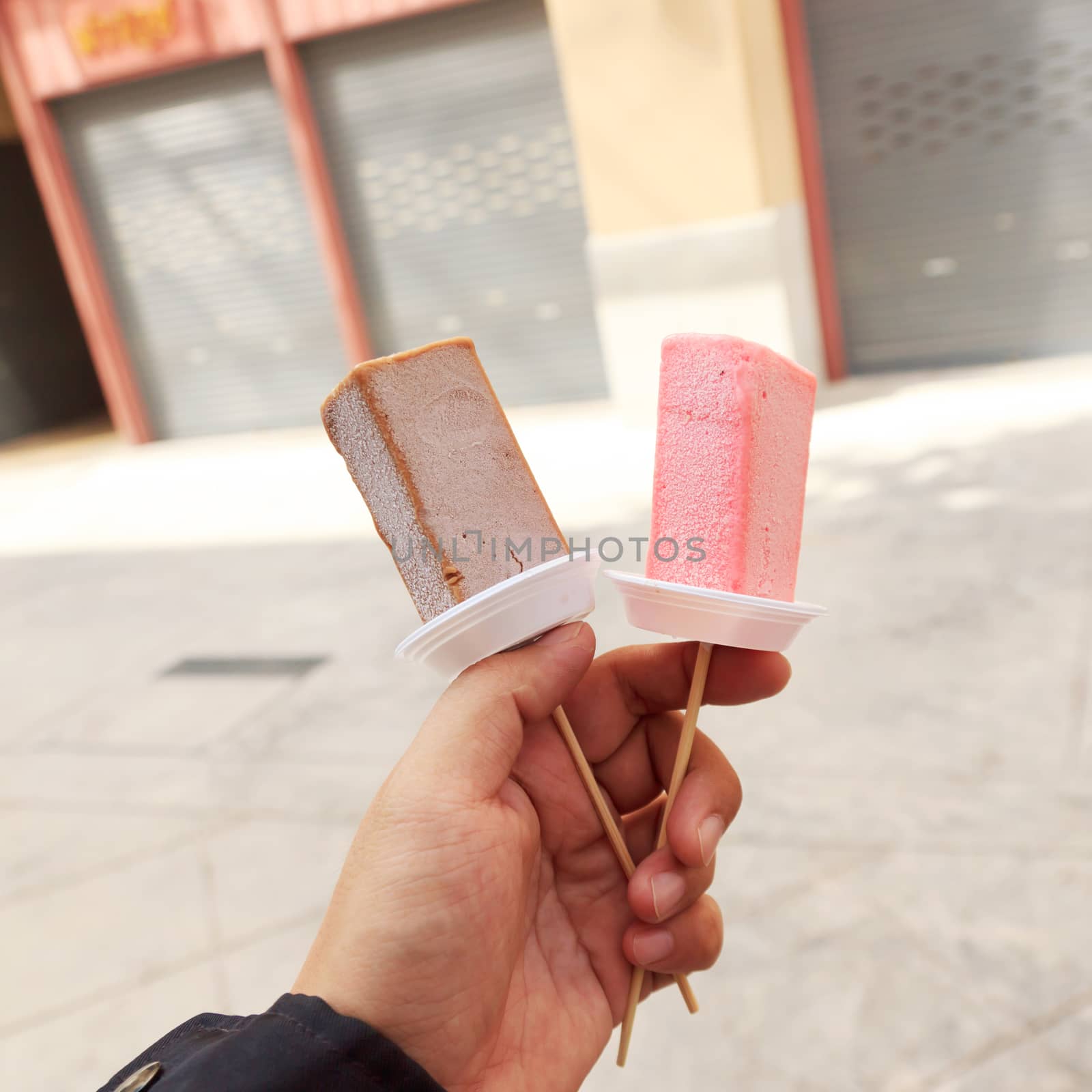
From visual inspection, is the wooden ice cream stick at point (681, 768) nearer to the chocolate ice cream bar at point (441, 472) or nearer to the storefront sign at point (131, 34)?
the chocolate ice cream bar at point (441, 472)

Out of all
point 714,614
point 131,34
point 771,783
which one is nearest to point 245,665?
point 771,783

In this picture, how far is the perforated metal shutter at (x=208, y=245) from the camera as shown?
8570mm

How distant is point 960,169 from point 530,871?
6525mm

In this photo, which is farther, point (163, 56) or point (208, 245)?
point (208, 245)

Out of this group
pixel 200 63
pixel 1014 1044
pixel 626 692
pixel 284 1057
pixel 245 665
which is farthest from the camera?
pixel 200 63

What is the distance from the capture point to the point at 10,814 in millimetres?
3516

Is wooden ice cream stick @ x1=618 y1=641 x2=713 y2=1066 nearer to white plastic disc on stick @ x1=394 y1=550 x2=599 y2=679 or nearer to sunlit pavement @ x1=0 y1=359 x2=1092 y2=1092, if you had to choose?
white plastic disc on stick @ x1=394 y1=550 x2=599 y2=679

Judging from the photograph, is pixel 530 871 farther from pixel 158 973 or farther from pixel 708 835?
pixel 158 973

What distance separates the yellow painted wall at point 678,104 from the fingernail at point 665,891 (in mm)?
5895

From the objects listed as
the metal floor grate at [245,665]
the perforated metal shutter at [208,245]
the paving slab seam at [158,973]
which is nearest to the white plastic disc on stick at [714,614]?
the paving slab seam at [158,973]

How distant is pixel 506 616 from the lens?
50.7 inches

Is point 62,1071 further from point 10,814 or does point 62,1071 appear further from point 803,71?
point 803,71

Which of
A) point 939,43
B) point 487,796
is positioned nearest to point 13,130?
point 939,43

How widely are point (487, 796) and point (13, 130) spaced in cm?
1302
